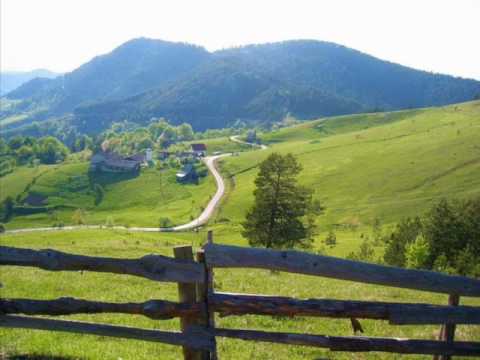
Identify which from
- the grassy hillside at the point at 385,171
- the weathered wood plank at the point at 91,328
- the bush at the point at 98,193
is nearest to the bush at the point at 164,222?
the grassy hillside at the point at 385,171

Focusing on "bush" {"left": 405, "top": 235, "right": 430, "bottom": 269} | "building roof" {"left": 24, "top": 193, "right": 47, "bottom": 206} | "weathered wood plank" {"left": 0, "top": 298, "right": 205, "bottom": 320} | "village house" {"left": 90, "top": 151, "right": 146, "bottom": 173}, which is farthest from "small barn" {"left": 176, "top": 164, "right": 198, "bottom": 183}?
"weathered wood plank" {"left": 0, "top": 298, "right": 205, "bottom": 320}

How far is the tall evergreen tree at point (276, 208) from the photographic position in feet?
143

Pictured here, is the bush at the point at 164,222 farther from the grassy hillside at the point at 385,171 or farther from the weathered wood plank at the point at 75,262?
the weathered wood plank at the point at 75,262

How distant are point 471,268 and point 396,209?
6583cm

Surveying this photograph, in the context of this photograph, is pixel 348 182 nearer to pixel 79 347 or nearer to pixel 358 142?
pixel 358 142

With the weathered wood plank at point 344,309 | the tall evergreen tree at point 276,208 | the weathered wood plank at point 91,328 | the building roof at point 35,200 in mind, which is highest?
the weathered wood plank at point 344,309

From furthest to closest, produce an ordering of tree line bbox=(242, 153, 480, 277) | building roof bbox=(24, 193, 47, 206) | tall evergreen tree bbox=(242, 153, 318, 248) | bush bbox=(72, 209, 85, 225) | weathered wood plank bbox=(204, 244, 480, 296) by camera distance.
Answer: building roof bbox=(24, 193, 47, 206) < bush bbox=(72, 209, 85, 225) < tall evergreen tree bbox=(242, 153, 318, 248) < tree line bbox=(242, 153, 480, 277) < weathered wood plank bbox=(204, 244, 480, 296)

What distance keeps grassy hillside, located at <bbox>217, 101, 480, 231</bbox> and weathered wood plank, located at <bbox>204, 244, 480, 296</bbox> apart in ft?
281

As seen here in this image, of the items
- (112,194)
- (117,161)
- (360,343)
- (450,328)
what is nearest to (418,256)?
(450,328)

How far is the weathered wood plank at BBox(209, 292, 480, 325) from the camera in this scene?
811 cm

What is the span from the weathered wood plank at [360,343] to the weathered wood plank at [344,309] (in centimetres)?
46

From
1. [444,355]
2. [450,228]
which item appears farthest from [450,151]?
[444,355]

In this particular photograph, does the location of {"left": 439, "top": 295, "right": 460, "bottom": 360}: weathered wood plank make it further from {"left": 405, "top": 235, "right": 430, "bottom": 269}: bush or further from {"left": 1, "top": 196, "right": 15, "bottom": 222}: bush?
{"left": 1, "top": 196, "right": 15, "bottom": 222}: bush

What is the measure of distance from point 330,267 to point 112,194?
161 metres
